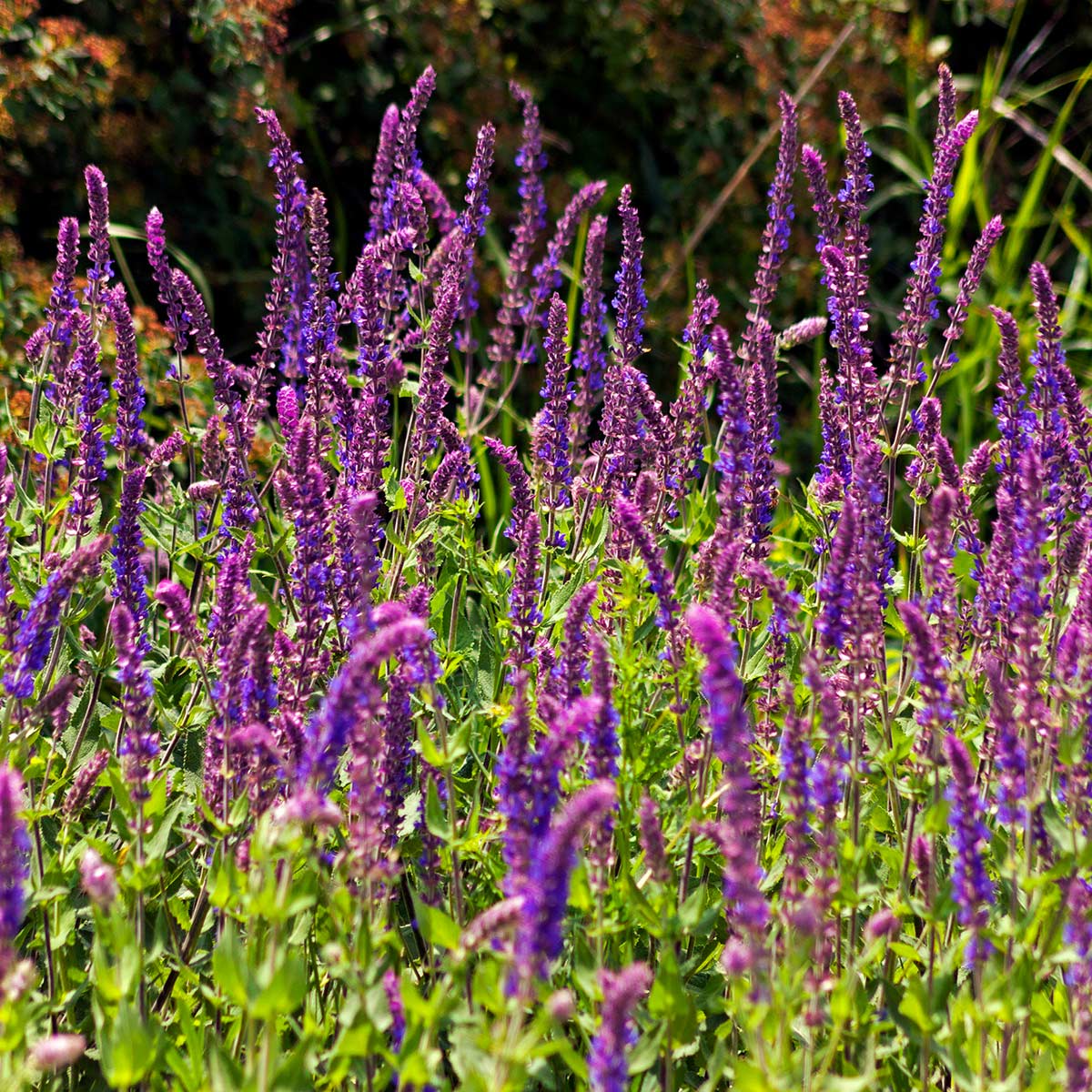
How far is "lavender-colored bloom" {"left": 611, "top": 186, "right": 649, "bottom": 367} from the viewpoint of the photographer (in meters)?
4.36

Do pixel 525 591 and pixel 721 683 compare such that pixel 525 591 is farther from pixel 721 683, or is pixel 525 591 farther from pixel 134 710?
→ pixel 721 683

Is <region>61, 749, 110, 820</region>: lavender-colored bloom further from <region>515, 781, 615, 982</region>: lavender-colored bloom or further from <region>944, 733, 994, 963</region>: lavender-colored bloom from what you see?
<region>944, 733, 994, 963</region>: lavender-colored bloom

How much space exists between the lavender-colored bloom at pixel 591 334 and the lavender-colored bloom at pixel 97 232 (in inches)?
56.8

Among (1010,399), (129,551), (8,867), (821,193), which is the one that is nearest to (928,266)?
(821,193)

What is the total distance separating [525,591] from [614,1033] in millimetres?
1426

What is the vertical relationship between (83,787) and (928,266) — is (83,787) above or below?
below

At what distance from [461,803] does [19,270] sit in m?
3.66

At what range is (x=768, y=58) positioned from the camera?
8641 mm

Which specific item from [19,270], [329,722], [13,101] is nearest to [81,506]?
[329,722]

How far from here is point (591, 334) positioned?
4.99 m

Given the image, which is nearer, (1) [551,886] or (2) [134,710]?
(1) [551,886]

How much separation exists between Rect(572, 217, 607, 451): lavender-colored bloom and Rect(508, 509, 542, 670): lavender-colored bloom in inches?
48.1

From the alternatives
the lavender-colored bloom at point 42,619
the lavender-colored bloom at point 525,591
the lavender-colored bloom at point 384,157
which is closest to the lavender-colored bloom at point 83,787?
the lavender-colored bloom at point 42,619

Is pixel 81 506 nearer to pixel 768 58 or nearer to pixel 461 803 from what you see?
pixel 461 803
